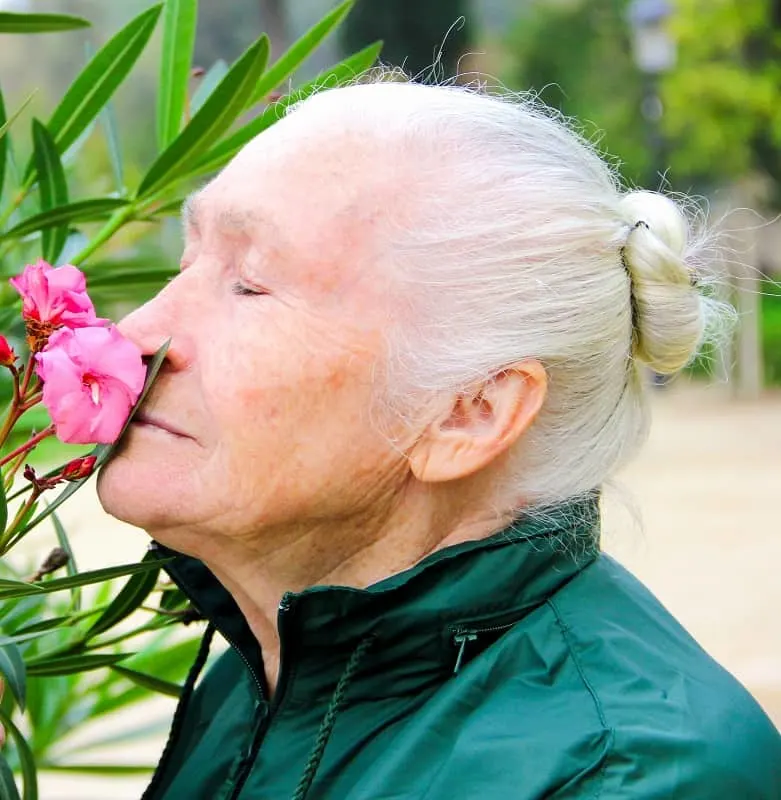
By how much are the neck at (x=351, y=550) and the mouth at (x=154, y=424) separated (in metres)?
0.13

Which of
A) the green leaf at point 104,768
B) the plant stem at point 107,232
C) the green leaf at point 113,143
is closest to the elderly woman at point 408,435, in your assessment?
the plant stem at point 107,232

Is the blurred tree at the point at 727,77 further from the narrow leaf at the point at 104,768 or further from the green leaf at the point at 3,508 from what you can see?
the green leaf at the point at 3,508

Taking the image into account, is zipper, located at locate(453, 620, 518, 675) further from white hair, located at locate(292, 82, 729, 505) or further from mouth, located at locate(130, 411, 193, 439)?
mouth, located at locate(130, 411, 193, 439)

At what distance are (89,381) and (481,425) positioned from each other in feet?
1.35

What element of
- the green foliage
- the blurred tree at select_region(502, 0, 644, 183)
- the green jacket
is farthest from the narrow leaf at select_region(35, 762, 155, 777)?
the blurred tree at select_region(502, 0, 644, 183)

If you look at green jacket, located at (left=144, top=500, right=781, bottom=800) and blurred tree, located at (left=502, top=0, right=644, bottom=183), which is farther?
blurred tree, located at (left=502, top=0, right=644, bottom=183)

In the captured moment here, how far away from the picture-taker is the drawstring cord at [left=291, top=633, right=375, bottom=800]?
50.4 inches

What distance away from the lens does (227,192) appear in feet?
4.58

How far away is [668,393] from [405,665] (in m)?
17.8

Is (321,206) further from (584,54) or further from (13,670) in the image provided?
(584,54)

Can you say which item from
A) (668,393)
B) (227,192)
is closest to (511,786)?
(227,192)

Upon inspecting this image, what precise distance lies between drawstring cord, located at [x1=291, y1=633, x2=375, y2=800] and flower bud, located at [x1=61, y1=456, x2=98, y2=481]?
324 mm

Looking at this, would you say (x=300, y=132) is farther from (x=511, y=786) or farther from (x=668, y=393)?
(x=668, y=393)

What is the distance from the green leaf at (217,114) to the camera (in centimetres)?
155
